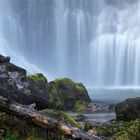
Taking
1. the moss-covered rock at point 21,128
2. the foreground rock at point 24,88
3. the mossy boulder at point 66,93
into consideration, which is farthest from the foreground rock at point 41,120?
the mossy boulder at point 66,93

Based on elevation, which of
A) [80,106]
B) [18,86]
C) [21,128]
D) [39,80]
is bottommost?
[21,128]

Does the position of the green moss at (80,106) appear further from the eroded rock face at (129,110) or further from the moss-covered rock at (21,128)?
the moss-covered rock at (21,128)

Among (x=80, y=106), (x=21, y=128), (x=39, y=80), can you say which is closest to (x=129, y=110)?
(x=21, y=128)

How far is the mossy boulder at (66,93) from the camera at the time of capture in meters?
73.2

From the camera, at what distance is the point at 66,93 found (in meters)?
80.9

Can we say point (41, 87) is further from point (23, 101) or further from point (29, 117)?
point (29, 117)

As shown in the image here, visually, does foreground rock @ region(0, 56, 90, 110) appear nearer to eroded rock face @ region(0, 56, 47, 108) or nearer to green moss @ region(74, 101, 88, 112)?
eroded rock face @ region(0, 56, 47, 108)

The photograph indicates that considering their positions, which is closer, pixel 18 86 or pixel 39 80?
pixel 18 86

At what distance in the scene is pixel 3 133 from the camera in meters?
14.3

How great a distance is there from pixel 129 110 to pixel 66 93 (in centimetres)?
4045

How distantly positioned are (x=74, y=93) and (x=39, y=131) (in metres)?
68.9

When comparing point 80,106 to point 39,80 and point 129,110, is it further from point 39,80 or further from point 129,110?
point 129,110

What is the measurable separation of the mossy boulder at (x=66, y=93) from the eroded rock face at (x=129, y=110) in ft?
90.7

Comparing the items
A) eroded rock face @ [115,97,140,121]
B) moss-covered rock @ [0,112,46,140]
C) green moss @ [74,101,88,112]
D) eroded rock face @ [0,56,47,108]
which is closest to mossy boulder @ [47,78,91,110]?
green moss @ [74,101,88,112]
